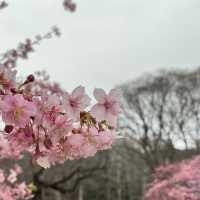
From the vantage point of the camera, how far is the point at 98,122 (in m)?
1.36

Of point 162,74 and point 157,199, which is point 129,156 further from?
point 157,199

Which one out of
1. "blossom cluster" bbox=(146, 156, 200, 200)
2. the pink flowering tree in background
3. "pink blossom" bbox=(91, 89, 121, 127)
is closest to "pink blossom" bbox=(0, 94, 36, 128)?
the pink flowering tree in background

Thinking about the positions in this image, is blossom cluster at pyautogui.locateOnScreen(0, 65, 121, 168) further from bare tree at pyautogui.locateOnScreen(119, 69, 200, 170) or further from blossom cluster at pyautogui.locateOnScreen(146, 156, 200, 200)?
bare tree at pyautogui.locateOnScreen(119, 69, 200, 170)

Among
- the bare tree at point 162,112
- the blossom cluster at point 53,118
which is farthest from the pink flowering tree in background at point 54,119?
the bare tree at point 162,112

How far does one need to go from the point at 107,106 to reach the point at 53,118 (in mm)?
134

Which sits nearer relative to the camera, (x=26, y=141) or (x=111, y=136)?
(x=26, y=141)

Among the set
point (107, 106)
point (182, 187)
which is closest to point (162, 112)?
point (182, 187)

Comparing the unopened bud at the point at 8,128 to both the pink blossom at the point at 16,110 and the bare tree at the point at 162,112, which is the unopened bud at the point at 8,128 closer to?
the pink blossom at the point at 16,110

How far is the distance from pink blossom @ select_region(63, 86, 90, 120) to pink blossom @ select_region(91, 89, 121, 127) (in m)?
0.03

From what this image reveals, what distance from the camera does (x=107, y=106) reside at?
1297 millimetres

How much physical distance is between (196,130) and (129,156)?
5.68m

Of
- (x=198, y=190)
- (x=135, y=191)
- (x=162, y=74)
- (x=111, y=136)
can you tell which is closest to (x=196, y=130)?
(x=162, y=74)

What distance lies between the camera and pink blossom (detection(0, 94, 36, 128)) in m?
1.17

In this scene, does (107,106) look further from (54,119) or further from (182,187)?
(182,187)
